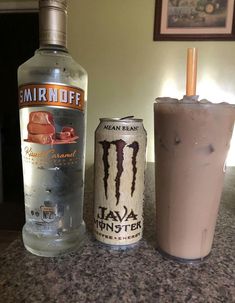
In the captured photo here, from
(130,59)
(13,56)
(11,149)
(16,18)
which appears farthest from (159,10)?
(11,149)

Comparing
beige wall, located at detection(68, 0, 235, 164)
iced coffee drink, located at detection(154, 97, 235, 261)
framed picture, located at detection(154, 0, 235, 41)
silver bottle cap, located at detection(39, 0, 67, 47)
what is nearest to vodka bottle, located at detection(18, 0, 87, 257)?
silver bottle cap, located at detection(39, 0, 67, 47)

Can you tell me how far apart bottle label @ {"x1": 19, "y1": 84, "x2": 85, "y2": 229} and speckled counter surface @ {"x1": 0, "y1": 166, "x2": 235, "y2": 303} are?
6 centimetres

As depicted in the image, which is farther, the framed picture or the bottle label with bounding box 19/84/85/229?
the framed picture

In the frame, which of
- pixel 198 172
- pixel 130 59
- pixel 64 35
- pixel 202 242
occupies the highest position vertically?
pixel 130 59

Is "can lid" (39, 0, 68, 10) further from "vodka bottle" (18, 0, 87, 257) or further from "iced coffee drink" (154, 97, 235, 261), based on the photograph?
"iced coffee drink" (154, 97, 235, 261)

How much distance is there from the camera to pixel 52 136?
394mm

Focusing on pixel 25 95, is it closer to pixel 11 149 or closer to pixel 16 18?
pixel 16 18

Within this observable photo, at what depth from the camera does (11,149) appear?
8.39ft

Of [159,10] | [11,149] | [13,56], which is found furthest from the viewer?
[11,149]

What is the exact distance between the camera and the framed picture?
1508 millimetres

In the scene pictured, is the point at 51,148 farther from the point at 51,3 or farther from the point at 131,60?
the point at 131,60

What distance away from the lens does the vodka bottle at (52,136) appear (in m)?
0.39

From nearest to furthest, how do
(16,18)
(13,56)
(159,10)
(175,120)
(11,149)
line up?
(175,120)
(159,10)
(16,18)
(13,56)
(11,149)

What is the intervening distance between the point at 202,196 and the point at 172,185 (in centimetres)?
4
